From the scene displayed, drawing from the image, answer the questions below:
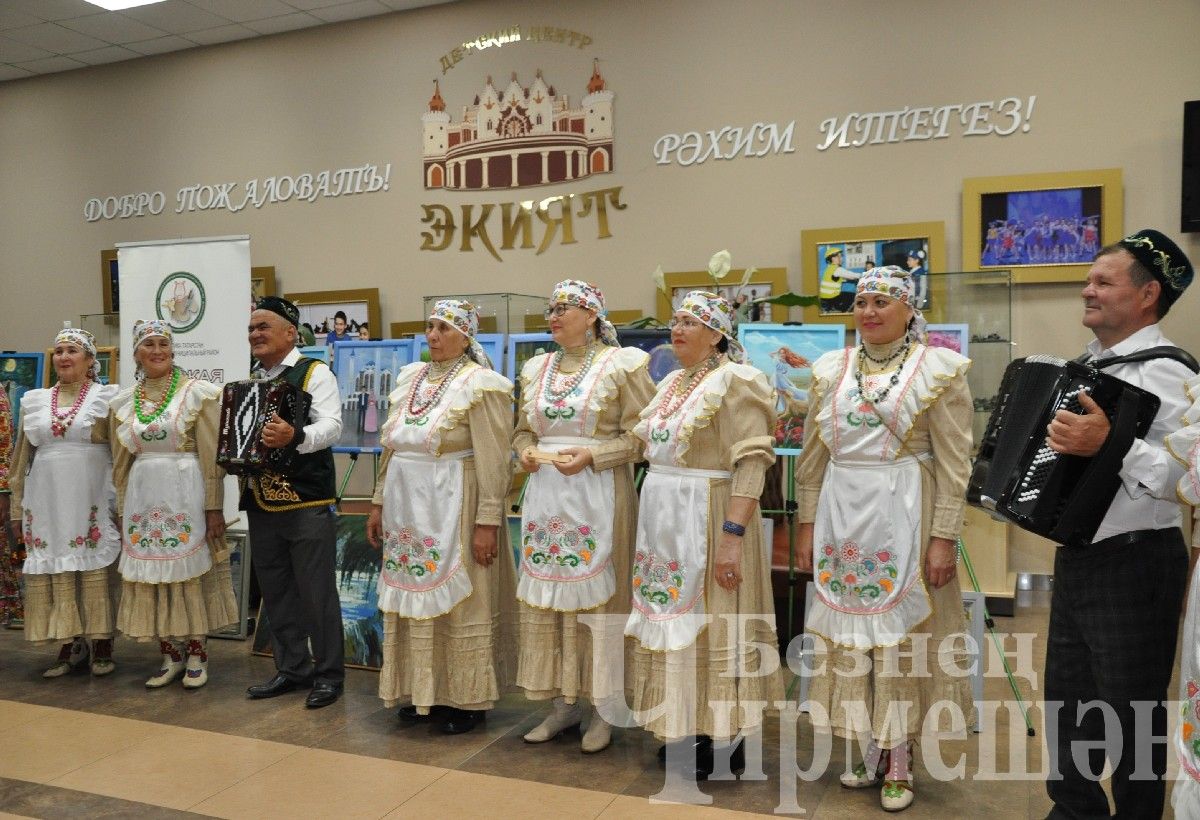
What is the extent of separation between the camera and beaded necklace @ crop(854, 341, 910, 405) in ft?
10.4

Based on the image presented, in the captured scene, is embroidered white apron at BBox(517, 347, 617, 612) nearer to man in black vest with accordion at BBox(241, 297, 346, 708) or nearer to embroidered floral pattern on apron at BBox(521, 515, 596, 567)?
embroidered floral pattern on apron at BBox(521, 515, 596, 567)

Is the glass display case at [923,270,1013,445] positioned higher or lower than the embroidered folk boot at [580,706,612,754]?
higher

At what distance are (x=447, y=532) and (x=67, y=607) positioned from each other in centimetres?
227

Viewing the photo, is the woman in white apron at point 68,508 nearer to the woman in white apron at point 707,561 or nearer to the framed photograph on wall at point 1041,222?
the woman in white apron at point 707,561

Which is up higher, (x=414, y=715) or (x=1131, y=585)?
(x=1131, y=585)

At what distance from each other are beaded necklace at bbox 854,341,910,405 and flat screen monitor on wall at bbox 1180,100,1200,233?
9.79ft

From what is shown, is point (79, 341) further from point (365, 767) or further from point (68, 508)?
point (365, 767)

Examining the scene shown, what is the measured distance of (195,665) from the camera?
4.71m

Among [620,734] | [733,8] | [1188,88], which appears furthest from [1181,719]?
[733,8]

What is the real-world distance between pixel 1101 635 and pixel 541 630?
6.30ft

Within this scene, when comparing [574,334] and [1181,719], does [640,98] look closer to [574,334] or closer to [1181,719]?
[574,334]

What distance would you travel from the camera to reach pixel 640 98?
6570 mm

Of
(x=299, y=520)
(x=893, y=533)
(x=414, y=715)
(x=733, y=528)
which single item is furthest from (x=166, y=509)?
(x=893, y=533)

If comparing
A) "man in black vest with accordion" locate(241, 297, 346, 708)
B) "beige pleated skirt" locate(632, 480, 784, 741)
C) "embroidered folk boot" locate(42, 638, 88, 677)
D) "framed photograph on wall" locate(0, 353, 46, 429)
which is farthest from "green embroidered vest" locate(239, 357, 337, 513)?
"framed photograph on wall" locate(0, 353, 46, 429)
